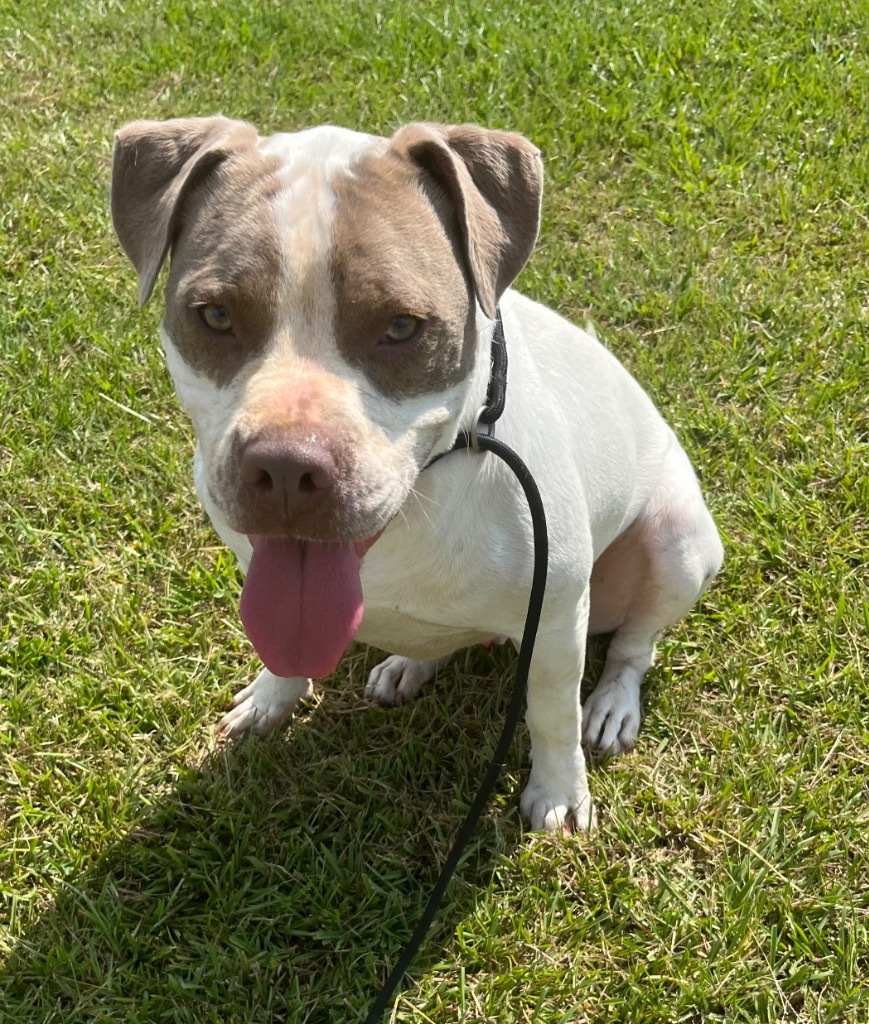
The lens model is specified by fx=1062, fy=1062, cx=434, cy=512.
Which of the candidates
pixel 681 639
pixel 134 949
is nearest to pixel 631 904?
pixel 681 639

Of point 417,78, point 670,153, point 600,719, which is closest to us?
point 600,719

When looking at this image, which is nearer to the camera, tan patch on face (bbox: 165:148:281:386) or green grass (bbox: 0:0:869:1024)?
tan patch on face (bbox: 165:148:281:386)

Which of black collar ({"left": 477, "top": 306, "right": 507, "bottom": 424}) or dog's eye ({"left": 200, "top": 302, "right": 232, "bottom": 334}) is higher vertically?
dog's eye ({"left": 200, "top": 302, "right": 232, "bottom": 334})

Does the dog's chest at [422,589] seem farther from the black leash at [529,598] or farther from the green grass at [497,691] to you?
the green grass at [497,691]

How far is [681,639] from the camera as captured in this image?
381 centimetres

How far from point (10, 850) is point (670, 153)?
4657mm

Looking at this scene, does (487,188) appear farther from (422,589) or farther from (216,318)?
(422,589)

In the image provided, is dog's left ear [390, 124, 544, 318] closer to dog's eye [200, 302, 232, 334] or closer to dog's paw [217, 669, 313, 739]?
dog's eye [200, 302, 232, 334]

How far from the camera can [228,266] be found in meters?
2.18

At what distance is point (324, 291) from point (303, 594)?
682 mm

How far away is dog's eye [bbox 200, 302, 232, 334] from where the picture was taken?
7.30 ft

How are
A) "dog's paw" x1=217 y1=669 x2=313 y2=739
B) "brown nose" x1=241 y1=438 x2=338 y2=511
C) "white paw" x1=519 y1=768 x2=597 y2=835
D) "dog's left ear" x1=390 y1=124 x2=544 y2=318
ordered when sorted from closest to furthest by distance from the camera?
1. "brown nose" x1=241 y1=438 x2=338 y2=511
2. "dog's left ear" x1=390 y1=124 x2=544 y2=318
3. "white paw" x1=519 y1=768 x2=597 y2=835
4. "dog's paw" x1=217 y1=669 x2=313 y2=739

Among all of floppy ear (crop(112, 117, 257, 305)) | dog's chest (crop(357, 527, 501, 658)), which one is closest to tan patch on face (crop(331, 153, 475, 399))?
floppy ear (crop(112, 117, 257, 305))

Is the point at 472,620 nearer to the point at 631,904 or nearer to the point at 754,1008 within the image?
the point at 631,904
